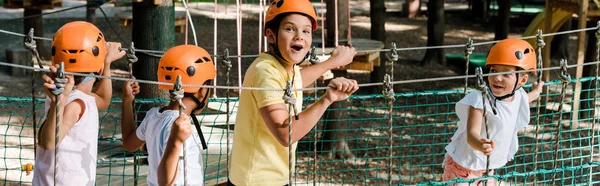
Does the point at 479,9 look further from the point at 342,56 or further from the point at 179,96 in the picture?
the point at 179,96

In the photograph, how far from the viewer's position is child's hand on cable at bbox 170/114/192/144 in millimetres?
2531

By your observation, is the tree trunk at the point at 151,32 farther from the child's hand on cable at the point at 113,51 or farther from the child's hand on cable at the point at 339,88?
the child's hand on cable at the point at 339,88

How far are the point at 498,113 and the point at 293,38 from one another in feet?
3.52

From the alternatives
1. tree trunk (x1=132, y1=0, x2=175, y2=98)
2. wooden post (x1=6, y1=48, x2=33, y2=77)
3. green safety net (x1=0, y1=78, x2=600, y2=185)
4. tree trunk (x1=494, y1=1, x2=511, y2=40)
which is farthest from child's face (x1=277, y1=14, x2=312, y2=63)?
tree trunk (x1=494, y1=1, x2=511, y2=40)

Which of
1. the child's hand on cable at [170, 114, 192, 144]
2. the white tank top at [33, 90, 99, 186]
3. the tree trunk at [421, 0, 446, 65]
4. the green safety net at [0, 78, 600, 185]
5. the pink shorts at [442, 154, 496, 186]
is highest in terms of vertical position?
the tree trunk at [421, 0, 446, 65]

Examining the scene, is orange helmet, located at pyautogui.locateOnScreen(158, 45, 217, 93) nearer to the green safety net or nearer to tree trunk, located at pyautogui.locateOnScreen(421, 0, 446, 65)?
the green safety net

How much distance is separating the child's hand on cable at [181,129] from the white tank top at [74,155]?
19.4 inches

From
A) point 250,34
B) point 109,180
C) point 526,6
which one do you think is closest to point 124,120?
point 109,180

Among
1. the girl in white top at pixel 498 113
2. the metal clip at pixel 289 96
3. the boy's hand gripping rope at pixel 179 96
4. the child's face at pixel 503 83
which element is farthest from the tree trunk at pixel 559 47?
the boy's hand gripping rope at pixel 179 96

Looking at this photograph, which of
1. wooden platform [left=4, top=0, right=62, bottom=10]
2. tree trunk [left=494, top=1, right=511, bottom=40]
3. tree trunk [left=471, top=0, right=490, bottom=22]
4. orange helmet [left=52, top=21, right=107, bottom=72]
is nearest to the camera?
orange helmet [left=52, top=21, right=107, bottom=72]

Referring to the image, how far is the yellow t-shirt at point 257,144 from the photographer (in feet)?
8.98

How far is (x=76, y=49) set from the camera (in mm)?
2984

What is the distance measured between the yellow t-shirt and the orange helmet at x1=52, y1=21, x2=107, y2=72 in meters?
0.61

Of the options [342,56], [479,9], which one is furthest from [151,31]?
[479,9]
